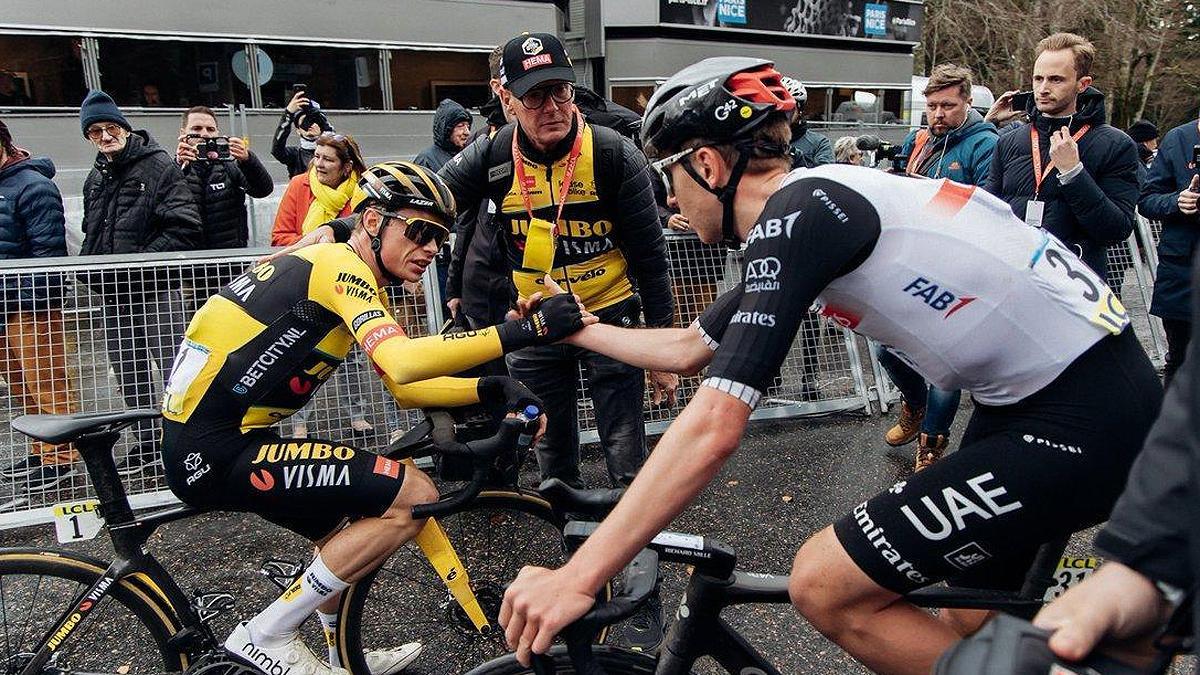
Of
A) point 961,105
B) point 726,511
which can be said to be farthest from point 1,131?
point 961,105

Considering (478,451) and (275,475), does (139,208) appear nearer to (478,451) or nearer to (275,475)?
(275,475)

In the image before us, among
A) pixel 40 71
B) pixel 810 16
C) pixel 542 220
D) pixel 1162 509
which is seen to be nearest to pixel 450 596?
pixel 542 220

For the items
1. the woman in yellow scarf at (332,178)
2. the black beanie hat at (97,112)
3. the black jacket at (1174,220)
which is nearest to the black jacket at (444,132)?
the woman in yellow scarf at (332,178)

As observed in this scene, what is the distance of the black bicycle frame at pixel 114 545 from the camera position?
2.44 m

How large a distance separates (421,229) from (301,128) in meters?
4.53

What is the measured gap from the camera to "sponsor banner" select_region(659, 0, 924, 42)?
21609mm

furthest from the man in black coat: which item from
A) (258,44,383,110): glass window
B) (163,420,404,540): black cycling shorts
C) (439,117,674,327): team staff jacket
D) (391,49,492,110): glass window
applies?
(258,44,383,110): glass window

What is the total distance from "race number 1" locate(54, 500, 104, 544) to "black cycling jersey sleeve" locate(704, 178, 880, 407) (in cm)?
211

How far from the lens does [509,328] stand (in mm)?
2404

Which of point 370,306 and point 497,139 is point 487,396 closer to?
point 370,306

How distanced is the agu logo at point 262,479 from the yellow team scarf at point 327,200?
290 centimetres

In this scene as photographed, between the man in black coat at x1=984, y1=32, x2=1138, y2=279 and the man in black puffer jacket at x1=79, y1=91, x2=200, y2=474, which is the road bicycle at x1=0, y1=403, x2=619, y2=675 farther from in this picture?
the man in black coat at x1=984, y1=32, x2=1138, y2=279

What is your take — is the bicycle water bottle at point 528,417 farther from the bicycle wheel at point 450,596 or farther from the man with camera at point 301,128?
the man with camera at point 301,128

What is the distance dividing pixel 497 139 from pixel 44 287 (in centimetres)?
260
